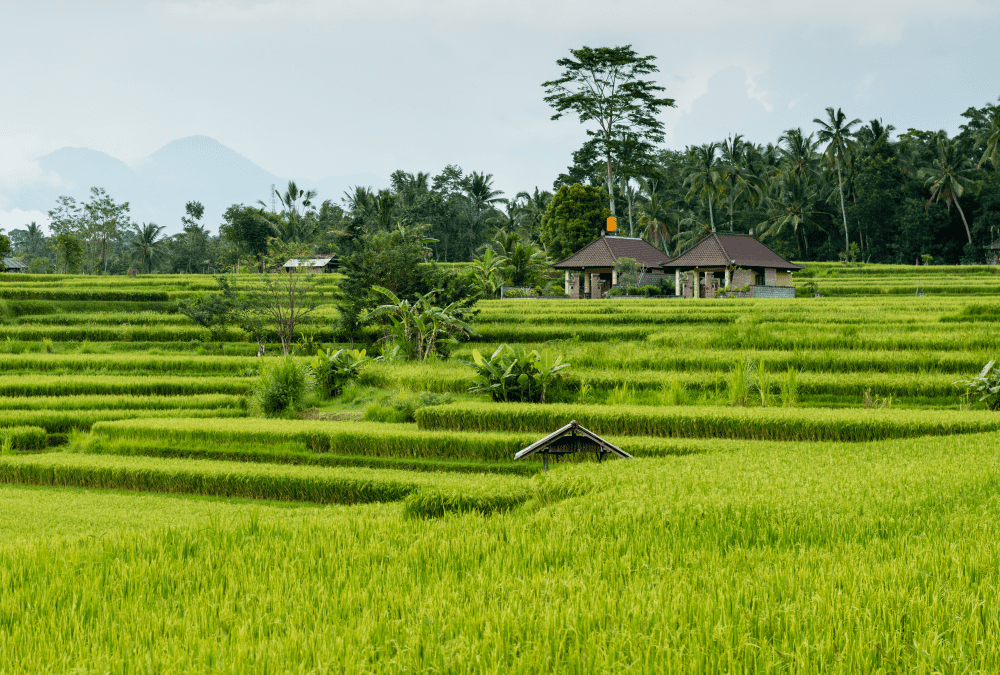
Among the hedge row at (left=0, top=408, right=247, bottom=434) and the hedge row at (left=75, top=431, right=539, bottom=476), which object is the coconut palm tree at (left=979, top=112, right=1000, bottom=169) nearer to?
the hedge row at (left=75, top=431, right=539, bottom=476)

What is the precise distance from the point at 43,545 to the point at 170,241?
6459cm

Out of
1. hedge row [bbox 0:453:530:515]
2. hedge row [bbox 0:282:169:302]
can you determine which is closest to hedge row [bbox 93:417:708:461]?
hedge row [bbox 0:453:530:515]

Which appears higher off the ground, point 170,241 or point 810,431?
point 170,241

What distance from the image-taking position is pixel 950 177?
4481 centimetres

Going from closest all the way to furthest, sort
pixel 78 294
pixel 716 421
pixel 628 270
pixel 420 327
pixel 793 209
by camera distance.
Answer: pixel 716 421, pixel 420 327, pixel 78 294, pixel 628 270, pixel 793 209

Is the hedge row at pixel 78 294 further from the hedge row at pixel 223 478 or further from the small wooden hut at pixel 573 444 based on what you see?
the small wooden hut at pixel 573 444

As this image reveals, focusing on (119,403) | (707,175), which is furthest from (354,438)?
(707,175)

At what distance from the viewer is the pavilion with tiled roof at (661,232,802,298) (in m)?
34.2

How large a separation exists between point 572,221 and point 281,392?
30698 millimetres

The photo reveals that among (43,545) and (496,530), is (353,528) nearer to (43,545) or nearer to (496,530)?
(496,530)

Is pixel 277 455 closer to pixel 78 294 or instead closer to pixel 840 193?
pixel 78 294

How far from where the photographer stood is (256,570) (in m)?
3.73

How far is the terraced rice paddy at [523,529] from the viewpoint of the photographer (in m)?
2.51

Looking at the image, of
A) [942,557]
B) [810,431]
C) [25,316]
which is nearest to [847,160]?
[810,431]
